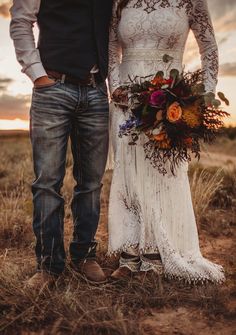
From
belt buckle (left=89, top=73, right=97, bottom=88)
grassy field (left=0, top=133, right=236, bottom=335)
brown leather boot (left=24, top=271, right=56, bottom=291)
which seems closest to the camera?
grassy field (left=0, top=133, right=236, bottom=335)

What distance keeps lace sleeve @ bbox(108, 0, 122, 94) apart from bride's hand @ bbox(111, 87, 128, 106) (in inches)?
1.4

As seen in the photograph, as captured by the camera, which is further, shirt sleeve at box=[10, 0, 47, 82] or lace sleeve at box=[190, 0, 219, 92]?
lace sleeve at box=[190, 0, 219, 92]

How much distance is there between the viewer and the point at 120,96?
12.8 ft

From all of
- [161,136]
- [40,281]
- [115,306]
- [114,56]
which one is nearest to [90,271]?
[40,281]

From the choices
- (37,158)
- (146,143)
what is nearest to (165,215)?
(146,143)

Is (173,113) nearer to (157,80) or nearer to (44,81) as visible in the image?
(157,80)

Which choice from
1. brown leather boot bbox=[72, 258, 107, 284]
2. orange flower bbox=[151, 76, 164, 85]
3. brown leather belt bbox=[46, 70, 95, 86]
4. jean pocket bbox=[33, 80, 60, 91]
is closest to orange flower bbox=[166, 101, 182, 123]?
orange flower bbox=[151, 76, 164, 85]

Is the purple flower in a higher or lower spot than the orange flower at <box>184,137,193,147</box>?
higher

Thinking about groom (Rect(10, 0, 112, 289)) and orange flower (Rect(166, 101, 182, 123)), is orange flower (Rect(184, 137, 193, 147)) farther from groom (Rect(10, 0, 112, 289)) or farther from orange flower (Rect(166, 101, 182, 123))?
groom (Rect(10, 0, 112, 289))

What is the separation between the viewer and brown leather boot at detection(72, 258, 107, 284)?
12.7 feet

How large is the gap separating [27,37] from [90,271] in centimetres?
182

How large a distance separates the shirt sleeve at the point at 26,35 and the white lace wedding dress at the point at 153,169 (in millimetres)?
685

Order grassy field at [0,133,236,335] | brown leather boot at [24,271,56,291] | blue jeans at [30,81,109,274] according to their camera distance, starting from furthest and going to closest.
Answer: blue jeans at [30,81,109,274] → brown leather boot at [24,271,56,291] → grassy field at [0,133,236,335]

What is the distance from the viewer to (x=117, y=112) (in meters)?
3.98
